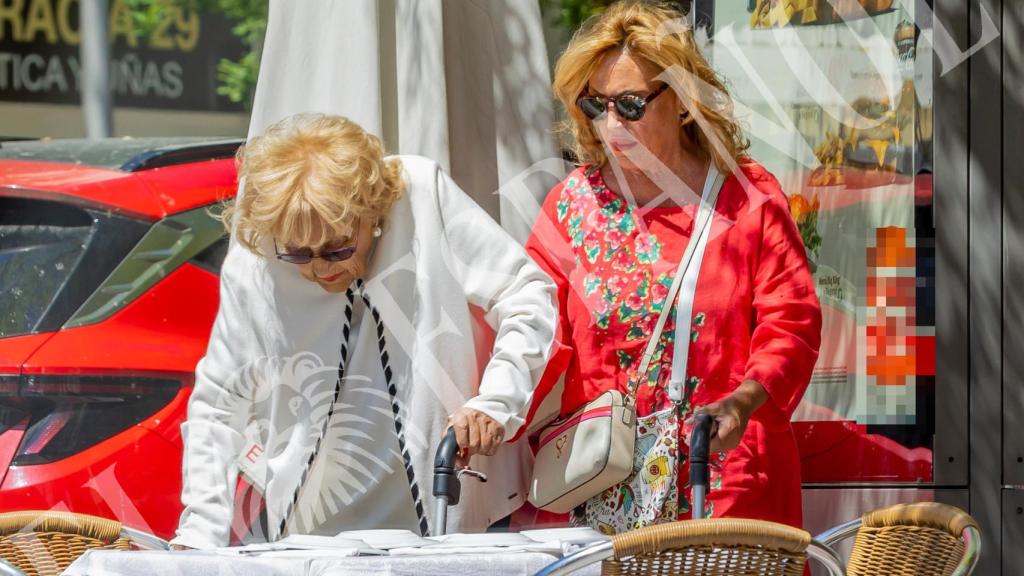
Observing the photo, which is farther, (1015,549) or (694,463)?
(1015,549)

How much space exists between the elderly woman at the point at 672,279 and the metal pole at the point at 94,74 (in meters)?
1.53

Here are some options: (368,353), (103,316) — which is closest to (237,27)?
(103,316)

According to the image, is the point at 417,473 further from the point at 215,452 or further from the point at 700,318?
the point at 700,318

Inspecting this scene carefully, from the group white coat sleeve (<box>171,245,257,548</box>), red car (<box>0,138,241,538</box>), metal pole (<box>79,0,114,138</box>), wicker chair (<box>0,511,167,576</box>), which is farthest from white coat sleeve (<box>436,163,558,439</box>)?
metal pole (<box>79,0,114,138</box>)

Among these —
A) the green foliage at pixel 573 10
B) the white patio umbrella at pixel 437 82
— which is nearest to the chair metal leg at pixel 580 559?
the white patio umbrella at pixel 437 82

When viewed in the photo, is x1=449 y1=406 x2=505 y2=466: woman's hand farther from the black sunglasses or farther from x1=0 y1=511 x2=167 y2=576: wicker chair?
x1=0 y1=511 x2=167 y2=576: wicker chair

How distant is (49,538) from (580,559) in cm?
143

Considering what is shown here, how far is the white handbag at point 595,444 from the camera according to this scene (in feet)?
11.0

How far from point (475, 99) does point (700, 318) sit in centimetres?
117

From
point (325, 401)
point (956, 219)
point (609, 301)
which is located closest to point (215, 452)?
point (325, 401)

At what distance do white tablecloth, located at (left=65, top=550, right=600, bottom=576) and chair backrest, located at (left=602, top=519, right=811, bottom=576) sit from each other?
0.59ft

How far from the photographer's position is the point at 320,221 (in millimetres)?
3219

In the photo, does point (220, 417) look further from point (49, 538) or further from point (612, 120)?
point (612, 120)

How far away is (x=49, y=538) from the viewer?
128 inches
